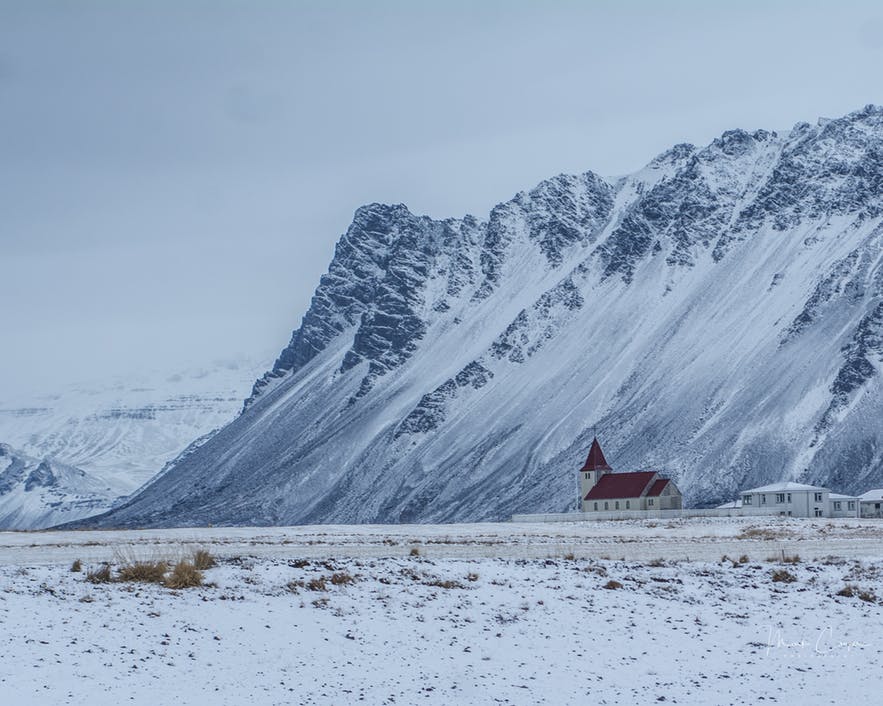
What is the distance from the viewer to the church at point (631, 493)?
143625mm

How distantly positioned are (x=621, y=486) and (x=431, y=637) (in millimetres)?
124442

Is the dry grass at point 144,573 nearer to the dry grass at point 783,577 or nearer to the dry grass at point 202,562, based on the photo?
the dry grass at point 202,562

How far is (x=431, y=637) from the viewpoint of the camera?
992 inches

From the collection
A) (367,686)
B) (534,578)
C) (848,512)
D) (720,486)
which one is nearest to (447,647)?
(367,686)

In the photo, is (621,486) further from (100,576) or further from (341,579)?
(100,576)

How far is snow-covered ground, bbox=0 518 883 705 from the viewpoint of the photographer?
21.5m

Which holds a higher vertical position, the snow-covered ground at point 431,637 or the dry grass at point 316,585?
the dry grass at point 316,585

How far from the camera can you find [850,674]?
2417 centimetres

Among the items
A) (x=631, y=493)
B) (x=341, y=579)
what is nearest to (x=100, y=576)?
(x=341, y=579)

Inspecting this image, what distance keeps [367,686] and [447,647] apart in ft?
9.46

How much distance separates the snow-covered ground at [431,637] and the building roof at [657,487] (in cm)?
11322

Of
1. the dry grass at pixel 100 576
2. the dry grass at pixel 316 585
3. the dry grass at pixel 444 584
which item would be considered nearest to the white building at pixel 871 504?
the dry grass at pixel 444 584

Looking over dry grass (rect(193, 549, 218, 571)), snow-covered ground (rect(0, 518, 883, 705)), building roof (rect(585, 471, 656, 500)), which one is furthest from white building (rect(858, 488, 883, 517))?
dry grass (rect(193, 549, 218, 571))

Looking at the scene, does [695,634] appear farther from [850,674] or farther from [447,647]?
[447,647]
